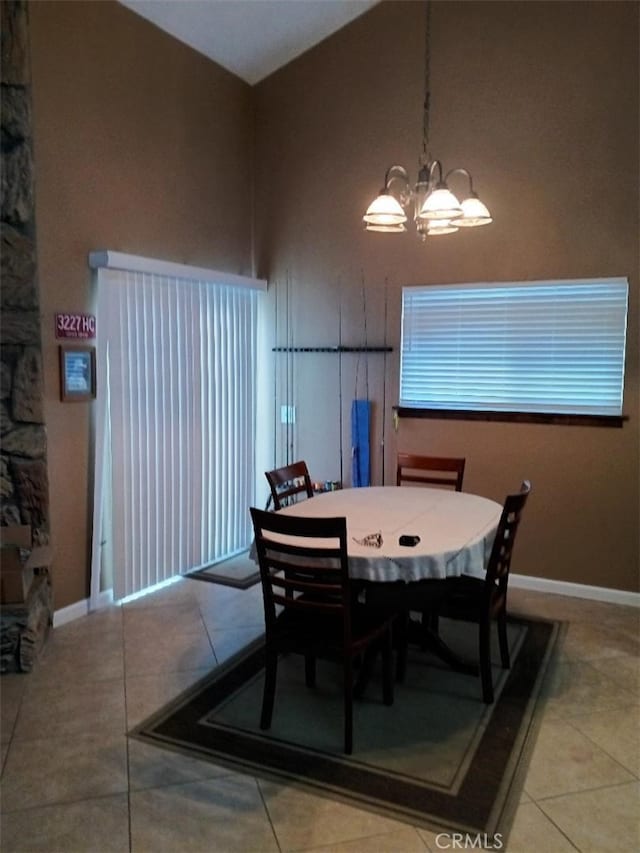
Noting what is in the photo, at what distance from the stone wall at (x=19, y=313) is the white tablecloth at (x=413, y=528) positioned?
1377 mm

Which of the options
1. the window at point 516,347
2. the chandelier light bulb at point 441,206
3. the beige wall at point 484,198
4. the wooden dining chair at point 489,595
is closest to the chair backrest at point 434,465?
the beige wall at point 484,198

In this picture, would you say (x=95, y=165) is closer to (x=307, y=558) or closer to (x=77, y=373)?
(x=77, y=373)

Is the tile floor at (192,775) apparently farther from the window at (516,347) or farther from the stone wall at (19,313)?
the window at (516,347)

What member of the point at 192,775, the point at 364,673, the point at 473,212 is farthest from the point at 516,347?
the point at 192,775

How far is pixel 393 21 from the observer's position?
15.0 ft

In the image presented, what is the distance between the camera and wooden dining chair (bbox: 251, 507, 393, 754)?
98.9 inches

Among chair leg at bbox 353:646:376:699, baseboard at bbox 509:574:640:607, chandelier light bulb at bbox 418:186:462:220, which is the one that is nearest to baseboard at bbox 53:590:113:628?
chair leg at bbox 353:646:376:699

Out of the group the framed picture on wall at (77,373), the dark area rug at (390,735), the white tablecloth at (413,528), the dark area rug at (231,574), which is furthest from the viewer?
the dark area rug at (231,574)

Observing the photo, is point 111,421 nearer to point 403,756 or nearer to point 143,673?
point 143,673

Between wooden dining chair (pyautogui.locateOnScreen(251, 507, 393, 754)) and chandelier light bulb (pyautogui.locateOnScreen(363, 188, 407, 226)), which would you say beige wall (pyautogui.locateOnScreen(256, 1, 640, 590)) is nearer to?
chandelier light bulb (pyautogui.locateOnScreen(363, 188, 407, 226))

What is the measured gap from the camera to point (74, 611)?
388cm

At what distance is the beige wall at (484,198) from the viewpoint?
4059mm

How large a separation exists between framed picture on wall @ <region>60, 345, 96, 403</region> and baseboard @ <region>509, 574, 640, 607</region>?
3.02m

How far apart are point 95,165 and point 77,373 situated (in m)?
1.22
